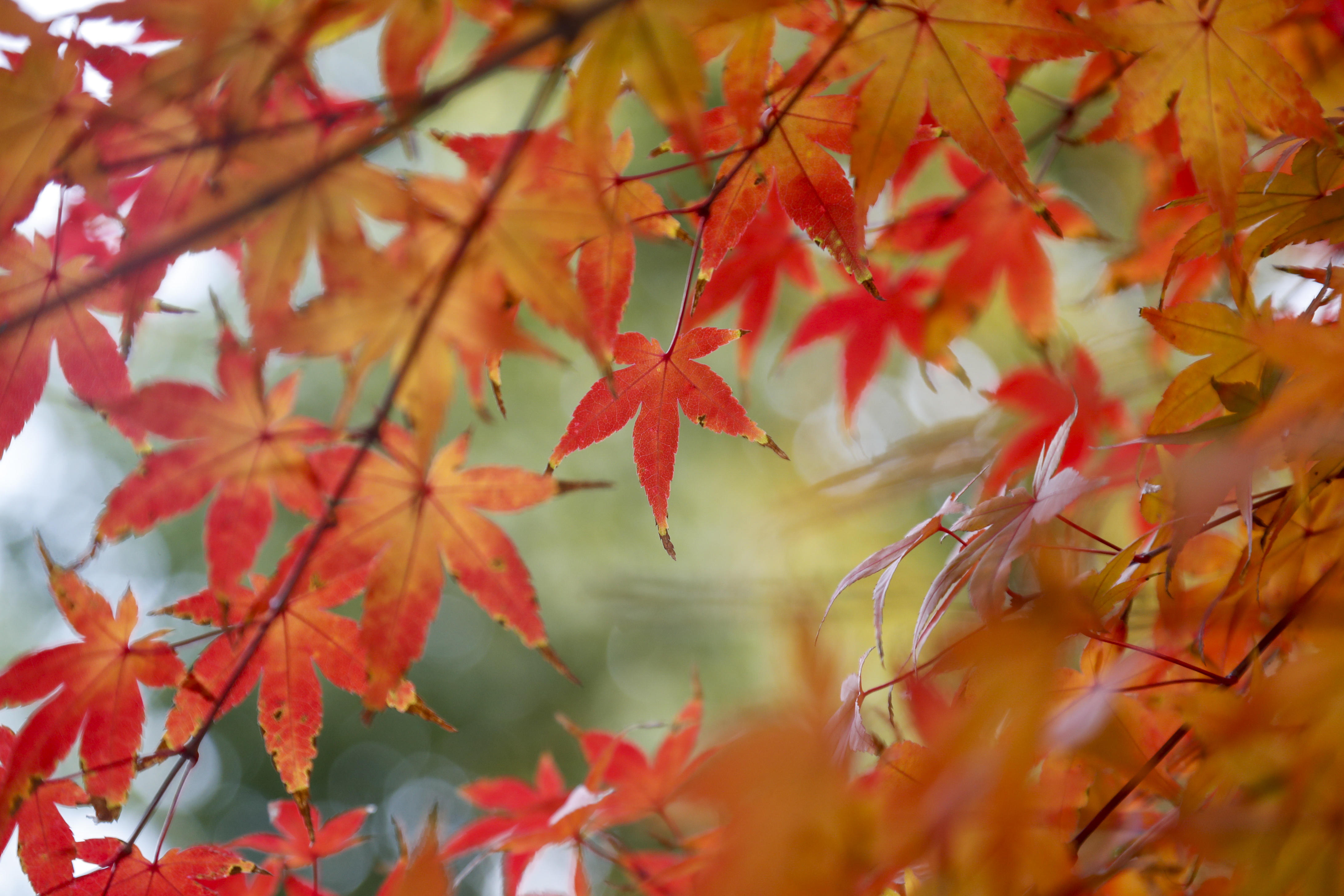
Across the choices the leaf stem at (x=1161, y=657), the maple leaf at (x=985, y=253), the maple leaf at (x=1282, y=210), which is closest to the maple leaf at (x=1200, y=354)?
the maple leaf at (x=1282, y=210)

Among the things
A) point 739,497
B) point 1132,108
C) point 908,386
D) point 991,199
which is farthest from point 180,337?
point 1132,108

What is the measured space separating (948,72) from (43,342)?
1.98ft

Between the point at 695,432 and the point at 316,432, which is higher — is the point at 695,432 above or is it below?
above

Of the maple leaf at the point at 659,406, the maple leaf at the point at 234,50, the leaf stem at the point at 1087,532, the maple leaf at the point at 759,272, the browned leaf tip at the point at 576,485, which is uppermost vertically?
the maple leaf at the point at 234,50

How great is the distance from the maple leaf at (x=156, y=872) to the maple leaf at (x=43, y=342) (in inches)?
12.0

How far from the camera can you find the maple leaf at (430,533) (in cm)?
49

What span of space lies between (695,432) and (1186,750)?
329cm

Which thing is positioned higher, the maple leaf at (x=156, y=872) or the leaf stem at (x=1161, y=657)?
the maple leaf at (x=156, y=872)

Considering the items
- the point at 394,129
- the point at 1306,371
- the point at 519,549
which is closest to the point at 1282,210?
the point at 1306,371

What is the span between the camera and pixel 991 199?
0.91m

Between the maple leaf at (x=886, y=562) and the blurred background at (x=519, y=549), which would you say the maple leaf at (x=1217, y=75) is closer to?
the maple leaf at (x=886, y=562)

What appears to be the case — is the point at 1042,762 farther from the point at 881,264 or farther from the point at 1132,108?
the point at 881,264

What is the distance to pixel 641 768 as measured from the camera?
0.82m

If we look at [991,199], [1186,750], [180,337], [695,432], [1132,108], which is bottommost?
[1186,750]
